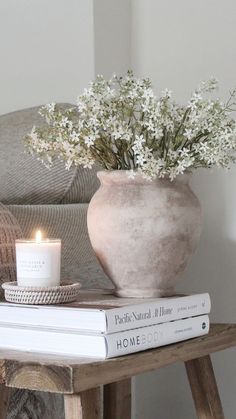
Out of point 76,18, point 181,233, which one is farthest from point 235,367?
point 76,18

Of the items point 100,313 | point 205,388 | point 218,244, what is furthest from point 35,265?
point 218,244

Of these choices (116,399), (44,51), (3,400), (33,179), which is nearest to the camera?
(3,400)

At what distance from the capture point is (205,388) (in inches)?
58.9

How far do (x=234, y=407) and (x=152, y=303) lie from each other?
2.32ft

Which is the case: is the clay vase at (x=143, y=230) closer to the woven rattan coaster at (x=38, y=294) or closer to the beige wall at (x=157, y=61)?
the woven rattan coaster at (x=38, y=294)

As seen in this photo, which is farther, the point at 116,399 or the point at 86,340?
the point at 116,399

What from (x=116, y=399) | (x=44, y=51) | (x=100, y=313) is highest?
(x=44, y=51)

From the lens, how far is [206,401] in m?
1.50

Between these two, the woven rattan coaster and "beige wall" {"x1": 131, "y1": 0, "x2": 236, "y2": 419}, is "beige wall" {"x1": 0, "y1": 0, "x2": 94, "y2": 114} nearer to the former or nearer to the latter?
"beige wall" {"x1": 131, "y1": 0, "x2": 236, "y2": 419}

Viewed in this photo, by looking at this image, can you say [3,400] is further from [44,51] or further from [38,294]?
[44,51]

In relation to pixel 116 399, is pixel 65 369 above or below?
above

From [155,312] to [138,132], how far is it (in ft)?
1.04

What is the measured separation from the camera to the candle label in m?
1.29

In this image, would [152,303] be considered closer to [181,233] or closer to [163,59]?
[181,233]
